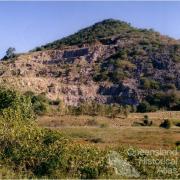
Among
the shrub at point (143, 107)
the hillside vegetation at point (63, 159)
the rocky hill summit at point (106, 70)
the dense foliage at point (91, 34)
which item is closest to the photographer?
the hillside vegetation at point (63, 159)

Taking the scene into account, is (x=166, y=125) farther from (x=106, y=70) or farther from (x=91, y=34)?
(x=91, y=34)

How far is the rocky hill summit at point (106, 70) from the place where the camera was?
117 meters

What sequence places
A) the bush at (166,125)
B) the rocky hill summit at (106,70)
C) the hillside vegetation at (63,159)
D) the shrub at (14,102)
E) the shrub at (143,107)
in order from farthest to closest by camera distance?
the rocky hill summit at (106,70)
the shrub at (143,107)
the bush at (166,125)
the shrub at (14,102)
the hillside vegetation at (63,159)

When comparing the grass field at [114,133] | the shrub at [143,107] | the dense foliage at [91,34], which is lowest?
the grass field at [114,133]

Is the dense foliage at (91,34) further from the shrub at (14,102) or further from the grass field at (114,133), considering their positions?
the shrub at (14,102)

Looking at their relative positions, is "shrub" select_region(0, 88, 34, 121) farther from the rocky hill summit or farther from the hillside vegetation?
the rocky hill summit

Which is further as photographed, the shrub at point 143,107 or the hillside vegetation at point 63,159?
the shrub at point 143,107

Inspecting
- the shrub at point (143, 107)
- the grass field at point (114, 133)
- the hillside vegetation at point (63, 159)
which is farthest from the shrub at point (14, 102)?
the shrub at point (143, 107)

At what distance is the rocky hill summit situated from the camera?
383ft

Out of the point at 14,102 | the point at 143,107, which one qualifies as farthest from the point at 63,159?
the point at 143,107

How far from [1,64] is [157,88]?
158 ft

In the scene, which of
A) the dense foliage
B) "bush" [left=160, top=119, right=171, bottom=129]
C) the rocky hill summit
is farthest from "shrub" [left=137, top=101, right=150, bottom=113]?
the dense foliage

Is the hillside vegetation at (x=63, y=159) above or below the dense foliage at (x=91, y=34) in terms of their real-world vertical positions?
below

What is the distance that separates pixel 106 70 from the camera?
135 metres
